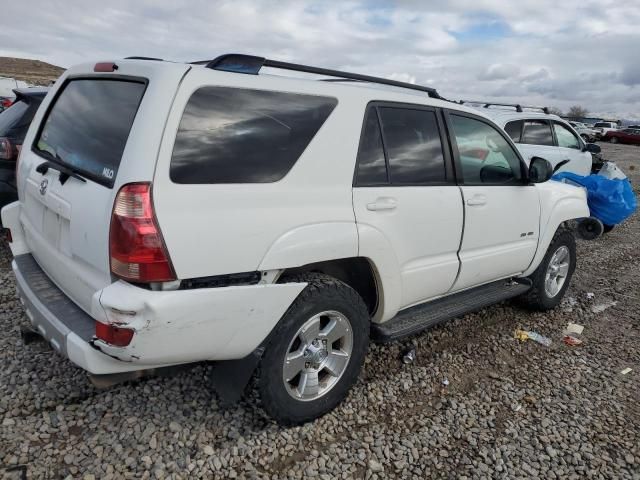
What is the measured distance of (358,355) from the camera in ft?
9.44

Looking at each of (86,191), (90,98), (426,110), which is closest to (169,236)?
(86,191)

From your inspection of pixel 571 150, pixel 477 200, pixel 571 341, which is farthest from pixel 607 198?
pixel 477 200

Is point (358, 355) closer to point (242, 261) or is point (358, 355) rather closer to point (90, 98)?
point (242, 261)

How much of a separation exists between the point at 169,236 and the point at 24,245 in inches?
60.7

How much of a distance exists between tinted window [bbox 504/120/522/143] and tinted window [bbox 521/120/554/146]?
145 millimetres

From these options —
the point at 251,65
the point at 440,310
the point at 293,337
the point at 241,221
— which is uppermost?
the point at 251,65

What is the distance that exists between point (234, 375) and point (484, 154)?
8.08 feet

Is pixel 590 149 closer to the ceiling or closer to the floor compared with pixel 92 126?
closer to the floor

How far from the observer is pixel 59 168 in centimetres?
249

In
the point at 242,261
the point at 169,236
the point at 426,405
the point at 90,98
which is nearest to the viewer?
the point at 169,236

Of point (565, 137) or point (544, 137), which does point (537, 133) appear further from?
point (565, 137)

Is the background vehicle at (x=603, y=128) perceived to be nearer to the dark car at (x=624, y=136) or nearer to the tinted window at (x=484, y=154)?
the dark car at (x=624, y=136)

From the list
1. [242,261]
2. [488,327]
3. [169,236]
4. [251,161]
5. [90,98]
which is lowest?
[488,327]

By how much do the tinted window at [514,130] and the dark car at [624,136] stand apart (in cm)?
3599
